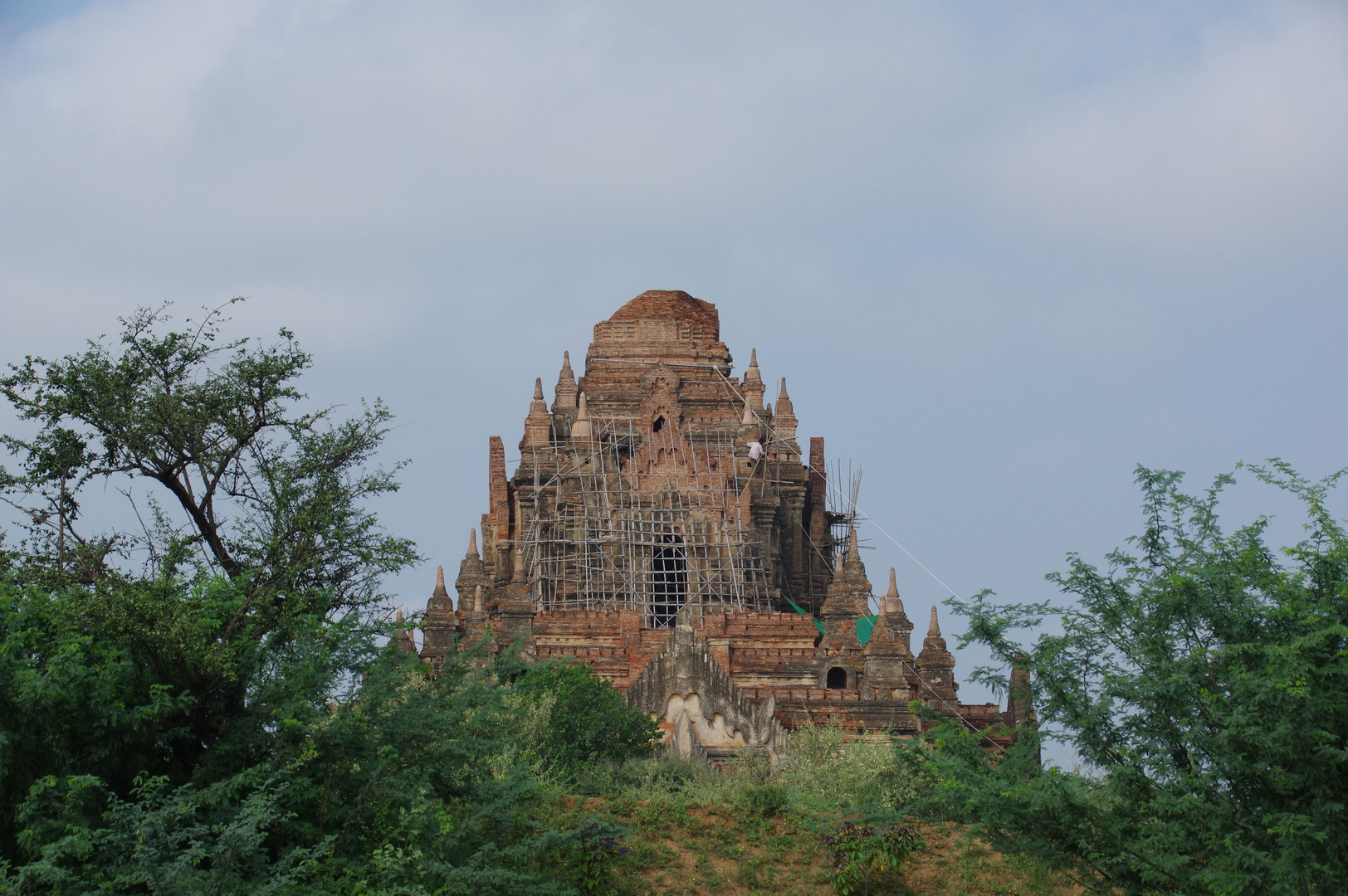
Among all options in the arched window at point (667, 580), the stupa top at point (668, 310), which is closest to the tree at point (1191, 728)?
the arched window at point (667, 580)

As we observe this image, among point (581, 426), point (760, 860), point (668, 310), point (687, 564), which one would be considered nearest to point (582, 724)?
point (760, 860)

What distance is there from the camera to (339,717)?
17.9 meters

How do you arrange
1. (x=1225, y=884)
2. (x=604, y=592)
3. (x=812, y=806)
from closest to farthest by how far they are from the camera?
(x=1225, y=884) < (x=812, y=806) < (x=604, y=592)

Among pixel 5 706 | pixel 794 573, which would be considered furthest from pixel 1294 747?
pixel 794 573

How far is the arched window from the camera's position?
133 ft

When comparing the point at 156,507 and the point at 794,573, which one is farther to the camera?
the point at 794,573

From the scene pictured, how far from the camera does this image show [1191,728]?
1658 centimetres

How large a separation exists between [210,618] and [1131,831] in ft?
32.4

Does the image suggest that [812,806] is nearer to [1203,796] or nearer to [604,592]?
[1203,796]

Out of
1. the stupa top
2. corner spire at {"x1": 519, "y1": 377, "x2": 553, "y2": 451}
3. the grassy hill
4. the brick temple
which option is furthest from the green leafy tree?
the stupa top

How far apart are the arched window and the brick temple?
0.31 feet

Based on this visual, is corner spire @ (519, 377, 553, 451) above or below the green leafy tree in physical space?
above

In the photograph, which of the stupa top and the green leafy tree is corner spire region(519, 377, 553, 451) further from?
the green leafy tree

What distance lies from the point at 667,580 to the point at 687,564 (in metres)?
2.10
